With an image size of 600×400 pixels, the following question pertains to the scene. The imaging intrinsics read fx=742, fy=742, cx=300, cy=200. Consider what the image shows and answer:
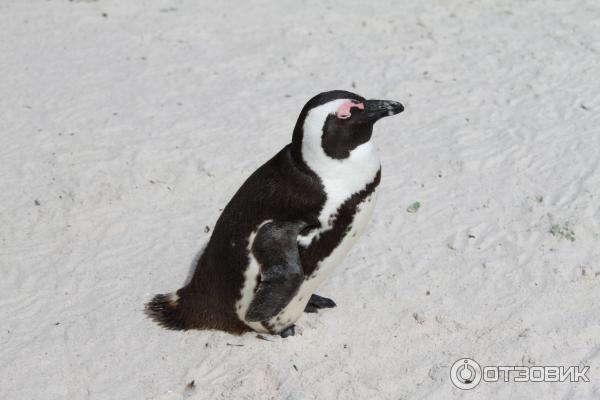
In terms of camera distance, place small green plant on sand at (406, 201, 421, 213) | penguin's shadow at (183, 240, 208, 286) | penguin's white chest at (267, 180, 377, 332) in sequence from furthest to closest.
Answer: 1. small green plant on sand at (406, 201, 421, 213)
2. penguin's shadow at (183, 240, 208, 286)
3. penguin's white chest at (267, 180, 377, 332)

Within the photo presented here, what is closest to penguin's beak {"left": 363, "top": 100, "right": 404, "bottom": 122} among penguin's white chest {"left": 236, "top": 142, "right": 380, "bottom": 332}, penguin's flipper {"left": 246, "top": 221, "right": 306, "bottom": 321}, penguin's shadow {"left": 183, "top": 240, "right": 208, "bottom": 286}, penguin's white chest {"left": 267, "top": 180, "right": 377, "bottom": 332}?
penguin's white chest {"left": 236, "top": 142, "right": 380, "bottom": 332}

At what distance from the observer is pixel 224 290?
3.35 m

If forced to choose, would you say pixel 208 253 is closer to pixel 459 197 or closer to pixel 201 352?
pixel 201 352

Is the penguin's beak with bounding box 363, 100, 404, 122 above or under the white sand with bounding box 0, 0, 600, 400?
above

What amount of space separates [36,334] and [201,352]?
0.90 meters

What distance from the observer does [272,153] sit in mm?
5254

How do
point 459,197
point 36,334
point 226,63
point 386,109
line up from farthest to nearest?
point 226,63, point 459,197, point 36,334, point 386,109

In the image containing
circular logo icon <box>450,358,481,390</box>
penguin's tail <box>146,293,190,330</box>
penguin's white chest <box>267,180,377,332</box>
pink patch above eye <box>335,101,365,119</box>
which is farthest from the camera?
penguin's tail <box>146,293,190,330</box>

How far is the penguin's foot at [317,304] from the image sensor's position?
371 cm

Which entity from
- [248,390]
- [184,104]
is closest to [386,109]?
[248,390]

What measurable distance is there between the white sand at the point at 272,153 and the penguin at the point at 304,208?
0.53 m

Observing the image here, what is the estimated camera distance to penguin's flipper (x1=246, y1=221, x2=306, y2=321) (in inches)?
114

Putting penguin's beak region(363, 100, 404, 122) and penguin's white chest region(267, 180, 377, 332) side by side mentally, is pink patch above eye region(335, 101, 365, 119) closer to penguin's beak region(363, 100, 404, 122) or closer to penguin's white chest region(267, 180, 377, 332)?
penguin's beak region(363, 100, 404, 122)

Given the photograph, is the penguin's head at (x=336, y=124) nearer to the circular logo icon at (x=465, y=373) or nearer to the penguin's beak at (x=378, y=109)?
the penguin's beak at (x=378, y=109)
